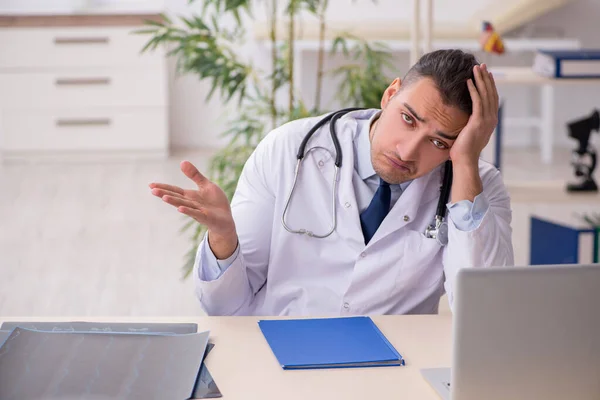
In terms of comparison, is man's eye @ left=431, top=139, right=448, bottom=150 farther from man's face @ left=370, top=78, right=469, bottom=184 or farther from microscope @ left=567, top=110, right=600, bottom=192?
microscope @ left=567, top=110, right=600, bottom=192

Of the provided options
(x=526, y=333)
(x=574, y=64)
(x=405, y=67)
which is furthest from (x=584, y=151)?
(x=405, y=67)

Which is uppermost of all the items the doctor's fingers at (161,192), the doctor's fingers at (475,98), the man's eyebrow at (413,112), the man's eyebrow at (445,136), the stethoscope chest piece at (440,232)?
the doctor's fingers at (475,98)

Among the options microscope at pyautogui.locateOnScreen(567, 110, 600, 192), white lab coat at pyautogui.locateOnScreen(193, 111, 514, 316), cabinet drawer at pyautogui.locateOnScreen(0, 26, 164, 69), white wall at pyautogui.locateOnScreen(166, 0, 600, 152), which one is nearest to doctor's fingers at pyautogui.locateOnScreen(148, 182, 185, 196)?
white lab coat at pyautogui.locateOnScreen(193, 111, 514, 316)

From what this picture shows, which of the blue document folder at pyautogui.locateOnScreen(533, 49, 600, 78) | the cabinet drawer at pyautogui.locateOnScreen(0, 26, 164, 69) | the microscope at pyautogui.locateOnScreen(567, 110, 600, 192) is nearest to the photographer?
the blue document folder at pyautogui.locateOnScreen(533, 49, 600, 78)

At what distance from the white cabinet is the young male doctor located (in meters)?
4.17

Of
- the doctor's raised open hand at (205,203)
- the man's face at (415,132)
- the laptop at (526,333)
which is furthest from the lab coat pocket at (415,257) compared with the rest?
the laptop at (526,333)

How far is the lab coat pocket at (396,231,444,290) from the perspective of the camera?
1.61 metres

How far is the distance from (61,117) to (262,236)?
14.4ft

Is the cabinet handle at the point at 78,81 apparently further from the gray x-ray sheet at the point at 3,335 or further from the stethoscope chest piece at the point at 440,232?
the gray x-ray sheet at the point at 3,335

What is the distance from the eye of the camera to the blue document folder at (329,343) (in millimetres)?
1252

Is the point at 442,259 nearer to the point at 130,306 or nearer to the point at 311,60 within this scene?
the point at 130,306

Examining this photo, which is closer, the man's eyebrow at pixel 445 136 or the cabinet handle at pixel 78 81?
the man's eyebrow at pixel 445 136

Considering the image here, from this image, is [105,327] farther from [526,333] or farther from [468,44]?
[468,44]

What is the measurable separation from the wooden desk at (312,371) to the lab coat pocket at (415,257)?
18 cm
